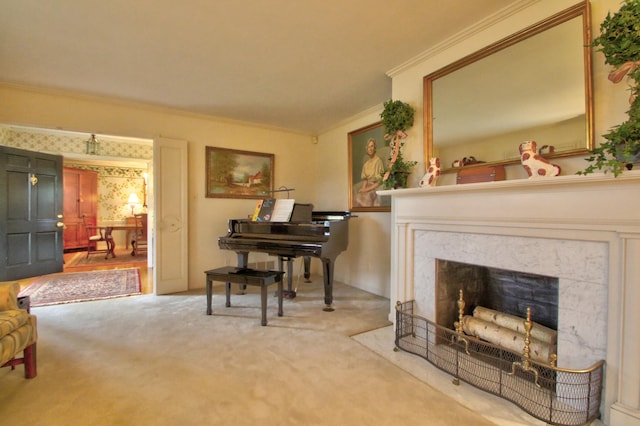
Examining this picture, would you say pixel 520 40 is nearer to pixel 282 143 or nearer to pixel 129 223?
pixel 282 143

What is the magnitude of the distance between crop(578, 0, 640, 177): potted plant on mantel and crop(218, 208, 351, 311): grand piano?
227 cm

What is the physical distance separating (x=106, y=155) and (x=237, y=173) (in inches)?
132

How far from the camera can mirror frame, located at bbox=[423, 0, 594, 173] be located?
5.33ft

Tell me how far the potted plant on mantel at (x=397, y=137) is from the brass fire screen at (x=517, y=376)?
1.08 meters

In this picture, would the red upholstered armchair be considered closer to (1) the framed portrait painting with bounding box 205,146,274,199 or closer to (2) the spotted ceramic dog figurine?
(1) the framed portrait painting with bounding box 205,146,274,199

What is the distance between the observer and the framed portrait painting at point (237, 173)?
4.36 m

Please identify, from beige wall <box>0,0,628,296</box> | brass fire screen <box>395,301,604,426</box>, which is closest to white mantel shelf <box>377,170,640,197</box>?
beige wall <box>0,0,628,296</box>

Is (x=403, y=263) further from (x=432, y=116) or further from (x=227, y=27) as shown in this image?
(x=227, y=27)

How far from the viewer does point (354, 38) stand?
234 cm

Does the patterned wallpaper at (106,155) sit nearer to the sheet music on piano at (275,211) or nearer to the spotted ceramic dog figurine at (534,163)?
the sheet music on piano at (275,211)

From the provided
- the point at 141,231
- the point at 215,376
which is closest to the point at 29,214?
the point at 141,231

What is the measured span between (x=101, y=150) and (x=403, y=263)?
6.30 m

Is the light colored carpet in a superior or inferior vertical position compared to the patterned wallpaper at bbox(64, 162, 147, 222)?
inferior

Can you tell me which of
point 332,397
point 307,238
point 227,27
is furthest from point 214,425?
point 227,27
